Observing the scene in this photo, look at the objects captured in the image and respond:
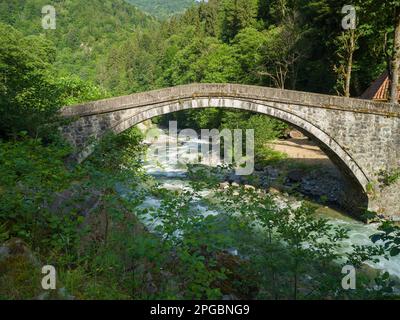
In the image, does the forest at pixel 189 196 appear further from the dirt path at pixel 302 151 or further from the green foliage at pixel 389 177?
the green foliage at pixel 389 177

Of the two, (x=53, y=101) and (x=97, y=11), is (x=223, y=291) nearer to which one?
(x=53, y=101)

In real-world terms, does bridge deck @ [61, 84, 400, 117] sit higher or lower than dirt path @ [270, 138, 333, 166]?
higher

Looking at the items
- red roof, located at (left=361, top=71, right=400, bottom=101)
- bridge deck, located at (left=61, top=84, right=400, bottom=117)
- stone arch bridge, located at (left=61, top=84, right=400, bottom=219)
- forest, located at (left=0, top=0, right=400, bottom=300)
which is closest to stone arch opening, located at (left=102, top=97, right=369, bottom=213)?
stone arch bridge, located at (left=61, top=84, right=400, bottom=219)

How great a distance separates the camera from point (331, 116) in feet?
46.8

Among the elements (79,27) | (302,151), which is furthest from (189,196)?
(79,27)

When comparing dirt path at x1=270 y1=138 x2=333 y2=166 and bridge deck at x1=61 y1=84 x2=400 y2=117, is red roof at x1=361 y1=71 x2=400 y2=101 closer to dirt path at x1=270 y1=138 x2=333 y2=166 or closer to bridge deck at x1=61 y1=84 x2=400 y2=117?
dirt path at x1=270 y1=138 x2=333 y2=166

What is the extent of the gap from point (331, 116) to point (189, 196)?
9922mm

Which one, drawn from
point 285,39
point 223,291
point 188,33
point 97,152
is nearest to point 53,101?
point 97,152

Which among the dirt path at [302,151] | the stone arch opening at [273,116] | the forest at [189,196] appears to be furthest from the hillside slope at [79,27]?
the stone arch opening at [273,116]

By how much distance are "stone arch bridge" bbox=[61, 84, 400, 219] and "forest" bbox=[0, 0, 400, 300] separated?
7.14 feet

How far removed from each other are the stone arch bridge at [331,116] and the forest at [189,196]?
2177 millimetres

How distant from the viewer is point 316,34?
83.4 feet

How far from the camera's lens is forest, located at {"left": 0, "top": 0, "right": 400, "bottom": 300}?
4.27 meters

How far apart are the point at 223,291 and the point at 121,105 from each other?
9.42 m
